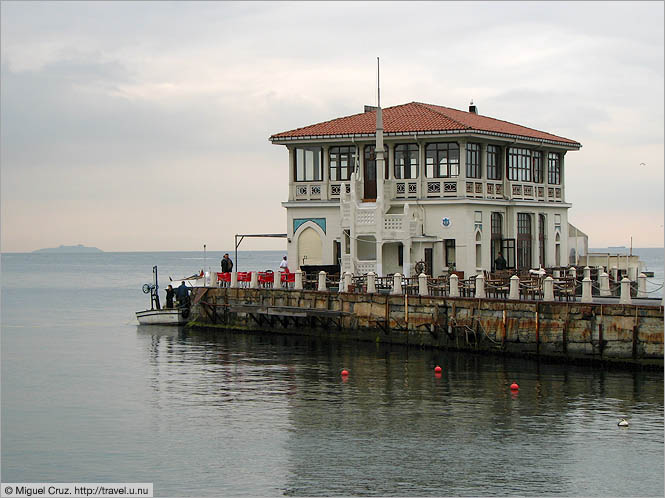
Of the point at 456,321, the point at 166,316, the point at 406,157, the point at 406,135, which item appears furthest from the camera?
the point at 166,316

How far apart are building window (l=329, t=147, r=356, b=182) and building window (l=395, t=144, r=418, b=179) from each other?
2183 mm

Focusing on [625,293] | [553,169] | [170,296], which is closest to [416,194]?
[553,169]

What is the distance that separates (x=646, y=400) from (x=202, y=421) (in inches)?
480

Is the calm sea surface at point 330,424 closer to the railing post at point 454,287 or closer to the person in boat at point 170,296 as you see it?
the railing post at point 454,287

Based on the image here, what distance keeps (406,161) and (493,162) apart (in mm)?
4346

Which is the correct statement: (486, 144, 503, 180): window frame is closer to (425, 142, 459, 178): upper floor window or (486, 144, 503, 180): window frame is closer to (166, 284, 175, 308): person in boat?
(425, 142, 459, 178): upper floor window

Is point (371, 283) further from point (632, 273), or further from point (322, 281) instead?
point (632, 273)

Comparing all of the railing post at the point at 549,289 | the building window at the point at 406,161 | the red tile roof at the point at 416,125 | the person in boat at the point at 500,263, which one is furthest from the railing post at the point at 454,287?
the building window at the point at 406,161

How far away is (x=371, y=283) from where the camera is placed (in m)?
42.5

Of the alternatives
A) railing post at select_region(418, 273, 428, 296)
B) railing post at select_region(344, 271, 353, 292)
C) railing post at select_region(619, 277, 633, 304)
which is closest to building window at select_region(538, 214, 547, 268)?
railing post at select_region(344, 271, 353, 292)

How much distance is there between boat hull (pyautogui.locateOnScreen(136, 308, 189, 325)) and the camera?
2035 inches

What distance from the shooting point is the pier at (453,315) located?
34406 millimetres

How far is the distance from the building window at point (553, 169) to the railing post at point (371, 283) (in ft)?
47.9

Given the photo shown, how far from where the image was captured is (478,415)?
28.3 m
